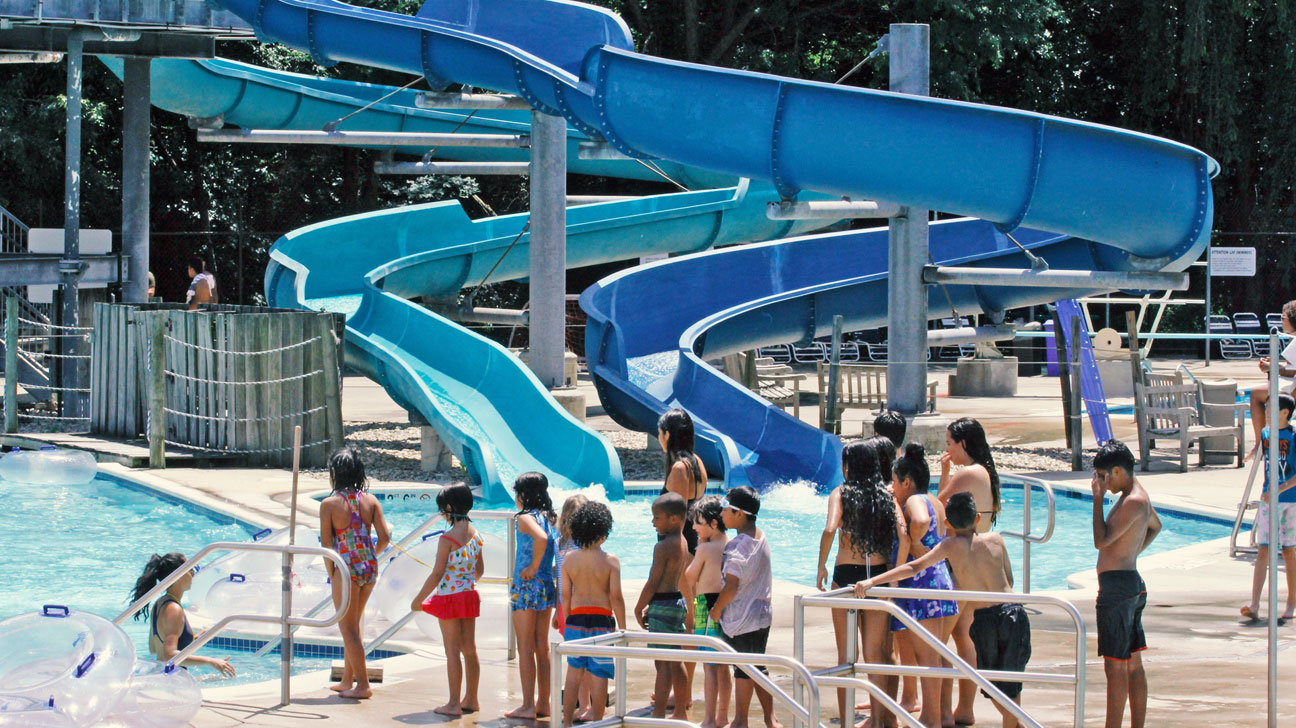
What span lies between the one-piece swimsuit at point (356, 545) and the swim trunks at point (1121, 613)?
3225 millimetres

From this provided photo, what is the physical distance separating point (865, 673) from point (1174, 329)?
2660 centimetres

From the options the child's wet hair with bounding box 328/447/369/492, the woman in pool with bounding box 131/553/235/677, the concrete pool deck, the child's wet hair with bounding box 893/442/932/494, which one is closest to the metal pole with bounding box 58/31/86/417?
the concrete pool deck

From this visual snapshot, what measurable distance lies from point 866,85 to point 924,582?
24483 millimetres

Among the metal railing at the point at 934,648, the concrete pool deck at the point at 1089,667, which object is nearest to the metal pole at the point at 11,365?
the concrete pool deck at the point at 1089,667

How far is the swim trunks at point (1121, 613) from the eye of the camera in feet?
21.4

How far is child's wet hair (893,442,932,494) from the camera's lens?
23.1ft

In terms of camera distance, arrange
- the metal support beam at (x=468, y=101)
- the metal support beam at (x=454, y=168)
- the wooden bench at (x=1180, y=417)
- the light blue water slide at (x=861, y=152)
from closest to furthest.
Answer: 1. the light blue water slide at (x=861, y=152)
2. the wooden bench at (x=1180, y=417)
3. the metal support beam at (x=468, y=101)
4. the metal support beam at (x=454, y=168)

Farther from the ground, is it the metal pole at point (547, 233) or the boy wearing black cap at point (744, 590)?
the metal pole at point (547, 233)

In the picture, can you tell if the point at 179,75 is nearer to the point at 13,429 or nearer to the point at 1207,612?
the point at 13,429

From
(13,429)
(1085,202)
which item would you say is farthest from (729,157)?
(13,429)

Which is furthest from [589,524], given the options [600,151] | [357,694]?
[600,151]

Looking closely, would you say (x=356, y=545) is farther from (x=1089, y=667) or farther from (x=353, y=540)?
(x=1089, y=667)

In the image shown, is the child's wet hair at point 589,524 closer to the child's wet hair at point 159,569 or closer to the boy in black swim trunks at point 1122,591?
the boy in black swim trunks at point 1122,591

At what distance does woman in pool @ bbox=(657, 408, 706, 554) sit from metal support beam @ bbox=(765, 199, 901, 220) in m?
6.26
